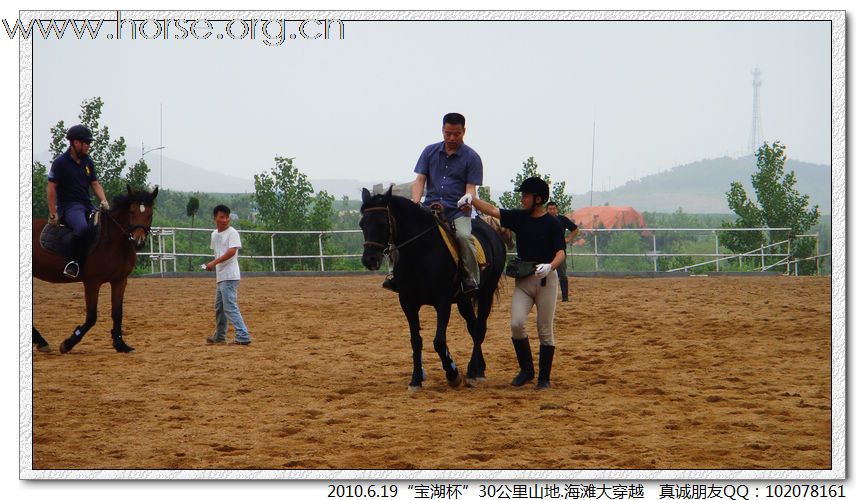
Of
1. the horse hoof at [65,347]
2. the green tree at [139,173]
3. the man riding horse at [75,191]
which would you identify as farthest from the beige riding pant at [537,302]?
the green tree at [139,173]

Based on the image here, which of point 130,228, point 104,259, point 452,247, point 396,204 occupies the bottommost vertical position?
point 104,259

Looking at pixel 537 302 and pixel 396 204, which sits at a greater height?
pixel 396 204

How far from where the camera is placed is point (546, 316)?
816 cm

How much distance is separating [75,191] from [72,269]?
0.89 m

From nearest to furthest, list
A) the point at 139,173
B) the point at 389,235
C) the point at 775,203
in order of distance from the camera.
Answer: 1. the point at 389,235
2. the point at 139,173
3. the point at 775,203

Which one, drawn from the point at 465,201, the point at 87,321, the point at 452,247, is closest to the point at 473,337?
the point at 452,247

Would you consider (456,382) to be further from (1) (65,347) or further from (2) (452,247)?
(1) (65,347)

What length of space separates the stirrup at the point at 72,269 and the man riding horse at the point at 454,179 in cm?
413

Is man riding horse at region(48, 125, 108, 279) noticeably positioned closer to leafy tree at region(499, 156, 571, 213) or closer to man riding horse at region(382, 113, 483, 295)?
man riding horse at region(382, 113, 483, 295)

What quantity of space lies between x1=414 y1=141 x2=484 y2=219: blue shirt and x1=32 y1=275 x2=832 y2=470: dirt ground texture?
1.77m

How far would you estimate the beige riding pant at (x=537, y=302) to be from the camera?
8.09 meters

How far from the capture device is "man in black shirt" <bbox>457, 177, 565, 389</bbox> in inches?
313

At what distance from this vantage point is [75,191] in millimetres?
10258

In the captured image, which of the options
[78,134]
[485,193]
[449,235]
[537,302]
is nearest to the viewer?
[537,302]
